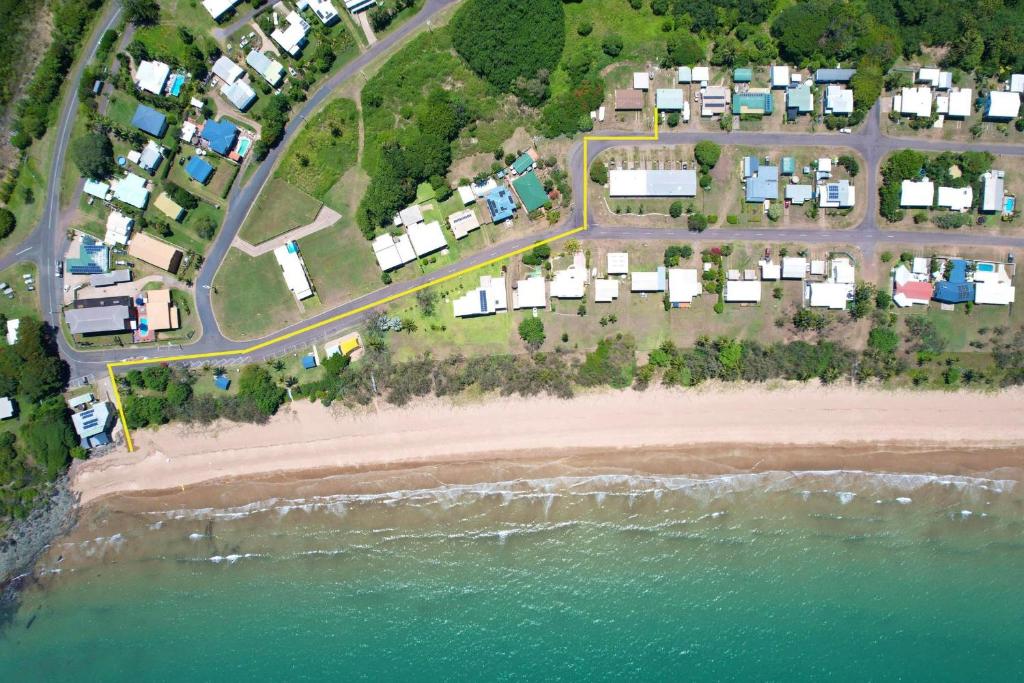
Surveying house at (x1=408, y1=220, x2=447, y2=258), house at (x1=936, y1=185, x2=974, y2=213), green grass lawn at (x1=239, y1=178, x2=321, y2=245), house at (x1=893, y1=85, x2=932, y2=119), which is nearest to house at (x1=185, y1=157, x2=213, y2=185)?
green grass lawn at (x1=239, y1=178, x2=321, y2=245)

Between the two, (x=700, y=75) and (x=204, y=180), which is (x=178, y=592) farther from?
(x=700, y=75)

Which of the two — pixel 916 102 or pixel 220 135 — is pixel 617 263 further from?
pixel 220 135

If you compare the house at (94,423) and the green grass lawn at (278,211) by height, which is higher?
the green grass lawn at (278,211)

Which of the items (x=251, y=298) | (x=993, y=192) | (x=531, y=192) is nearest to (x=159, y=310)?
(x=251, y=298)

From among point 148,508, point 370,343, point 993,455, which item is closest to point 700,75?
point 370,343

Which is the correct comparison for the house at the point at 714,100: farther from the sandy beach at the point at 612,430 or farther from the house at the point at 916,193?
the sandy beach at the point at 612,430

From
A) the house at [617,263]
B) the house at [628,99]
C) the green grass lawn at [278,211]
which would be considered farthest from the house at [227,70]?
the house at [617,263]

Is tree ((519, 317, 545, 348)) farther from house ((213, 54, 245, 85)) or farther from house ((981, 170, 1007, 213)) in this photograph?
house ((981, 170, 1007, 213))
